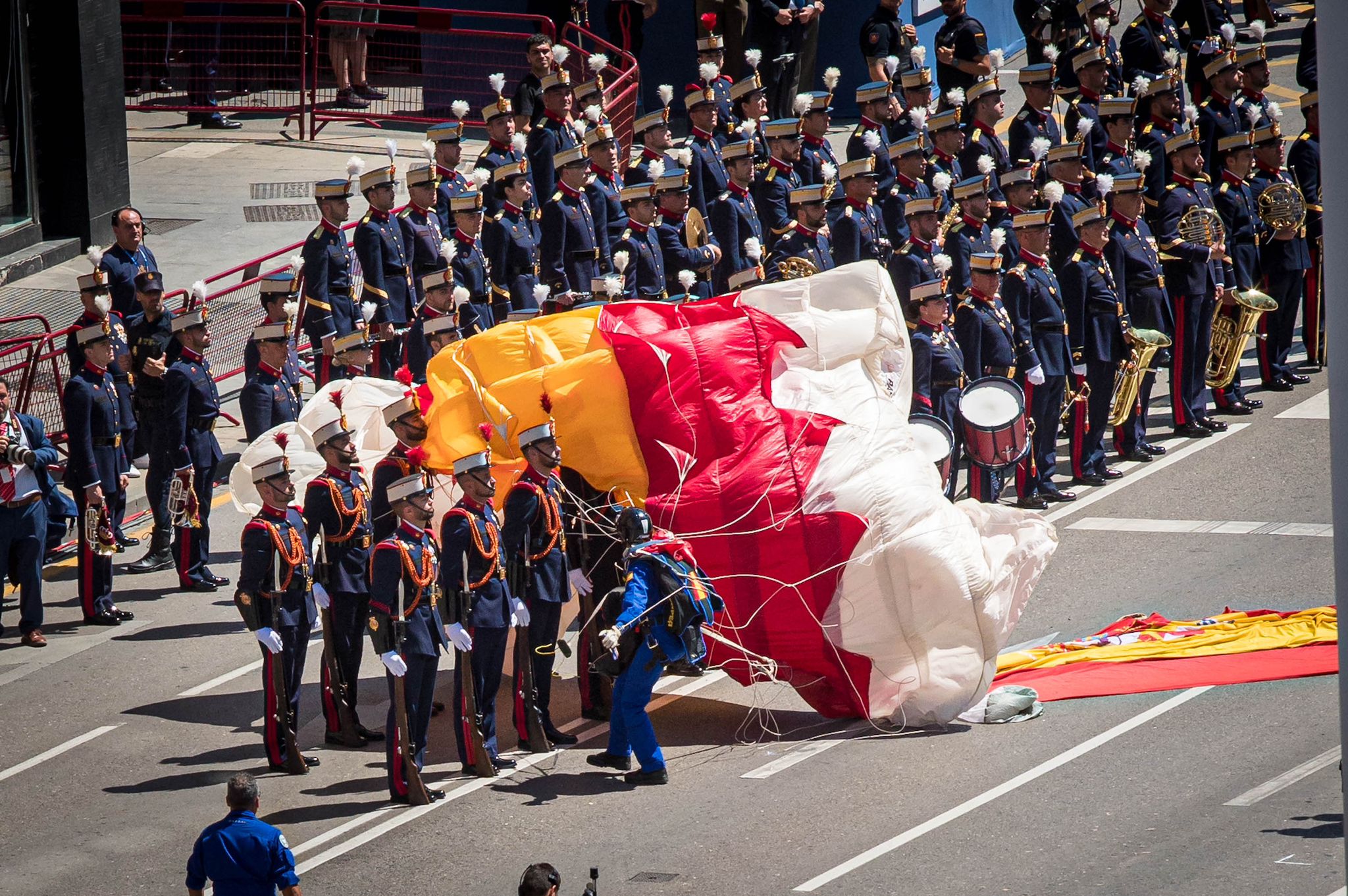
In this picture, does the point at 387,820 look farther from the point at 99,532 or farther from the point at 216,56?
the point at 216,56

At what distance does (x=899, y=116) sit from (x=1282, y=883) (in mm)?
12401

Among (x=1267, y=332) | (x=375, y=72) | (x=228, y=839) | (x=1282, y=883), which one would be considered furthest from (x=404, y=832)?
(x=375, y=72)

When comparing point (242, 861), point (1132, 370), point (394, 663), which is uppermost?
point (1132, 370)

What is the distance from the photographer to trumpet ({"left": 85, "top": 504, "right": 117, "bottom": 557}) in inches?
532

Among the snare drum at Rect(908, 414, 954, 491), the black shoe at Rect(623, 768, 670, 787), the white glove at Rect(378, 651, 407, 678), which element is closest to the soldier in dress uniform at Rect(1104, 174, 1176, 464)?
the snare drum at Rect(908, 414, 954, 491)

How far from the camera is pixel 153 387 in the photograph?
49.0ft

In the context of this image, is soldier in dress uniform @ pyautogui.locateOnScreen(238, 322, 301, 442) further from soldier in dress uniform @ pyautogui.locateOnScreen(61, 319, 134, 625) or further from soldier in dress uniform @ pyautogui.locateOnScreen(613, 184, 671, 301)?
soldier in dress uniform @ pyautogui.locateOnScreen(613, 184, 671, 301)

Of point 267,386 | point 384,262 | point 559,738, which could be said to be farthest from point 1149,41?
point 559,738

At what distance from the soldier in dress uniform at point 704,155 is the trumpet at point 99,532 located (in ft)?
22.9

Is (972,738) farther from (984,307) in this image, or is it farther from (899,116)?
(899,116)

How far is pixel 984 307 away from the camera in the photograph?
50.9ft

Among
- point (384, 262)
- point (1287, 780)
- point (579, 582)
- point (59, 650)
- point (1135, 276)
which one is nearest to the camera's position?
point (1287, 780)

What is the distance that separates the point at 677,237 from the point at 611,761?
6.60m

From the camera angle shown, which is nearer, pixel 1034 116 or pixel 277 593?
pixel 277 593
